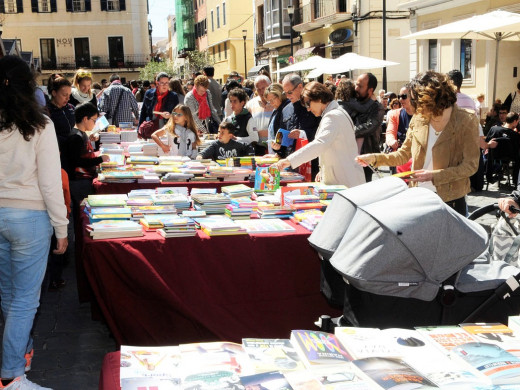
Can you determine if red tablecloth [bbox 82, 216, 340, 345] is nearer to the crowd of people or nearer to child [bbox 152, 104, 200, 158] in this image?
the crowd of people

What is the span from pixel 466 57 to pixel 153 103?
489 inches

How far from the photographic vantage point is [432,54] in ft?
68.1

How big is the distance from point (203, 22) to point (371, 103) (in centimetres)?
5047

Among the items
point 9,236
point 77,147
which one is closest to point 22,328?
point 9,236

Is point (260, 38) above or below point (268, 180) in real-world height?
above

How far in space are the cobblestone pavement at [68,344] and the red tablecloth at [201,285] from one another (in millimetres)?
346

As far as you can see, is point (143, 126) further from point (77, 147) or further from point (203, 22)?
point (203, 22)

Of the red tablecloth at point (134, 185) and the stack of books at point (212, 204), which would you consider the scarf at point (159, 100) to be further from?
the stack of books at point (212, 204)

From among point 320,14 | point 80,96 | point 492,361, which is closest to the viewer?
point 492,361

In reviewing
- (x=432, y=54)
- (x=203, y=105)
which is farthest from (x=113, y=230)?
(x=432, y=54)

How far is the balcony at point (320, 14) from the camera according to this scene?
27.5 meters

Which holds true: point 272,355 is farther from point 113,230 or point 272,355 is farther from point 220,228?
point 113,230

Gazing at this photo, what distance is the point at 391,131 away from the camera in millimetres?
8289

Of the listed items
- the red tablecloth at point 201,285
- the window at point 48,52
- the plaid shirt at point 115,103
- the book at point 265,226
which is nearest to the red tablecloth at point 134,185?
the book at point 265,226
